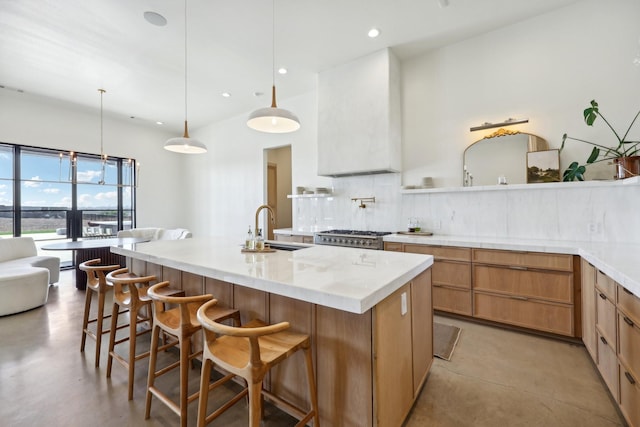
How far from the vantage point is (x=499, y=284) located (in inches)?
111

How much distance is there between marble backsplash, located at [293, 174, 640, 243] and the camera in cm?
→ 271

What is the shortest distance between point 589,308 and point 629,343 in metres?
0.89

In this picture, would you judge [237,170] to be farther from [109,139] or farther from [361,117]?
[361,117]

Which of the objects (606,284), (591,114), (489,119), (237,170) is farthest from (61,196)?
(591,114)

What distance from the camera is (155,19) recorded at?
3100 mm

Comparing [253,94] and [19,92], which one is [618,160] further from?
[19,92]

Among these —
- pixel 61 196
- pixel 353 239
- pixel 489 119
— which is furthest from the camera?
pixel 61 196

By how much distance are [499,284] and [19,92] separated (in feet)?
26.8

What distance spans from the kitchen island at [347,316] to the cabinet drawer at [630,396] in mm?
1039

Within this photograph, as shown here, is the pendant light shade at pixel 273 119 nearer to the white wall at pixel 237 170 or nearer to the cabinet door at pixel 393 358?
the cabinet door at pixel 393 358

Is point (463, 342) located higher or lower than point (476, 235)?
lower

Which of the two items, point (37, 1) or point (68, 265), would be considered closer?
point (37, 1)

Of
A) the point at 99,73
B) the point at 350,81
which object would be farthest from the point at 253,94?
the point at 99,73

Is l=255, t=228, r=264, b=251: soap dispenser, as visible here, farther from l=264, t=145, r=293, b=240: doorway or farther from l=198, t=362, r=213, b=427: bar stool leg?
l=264, t=145, r=293, b=240: doorway
